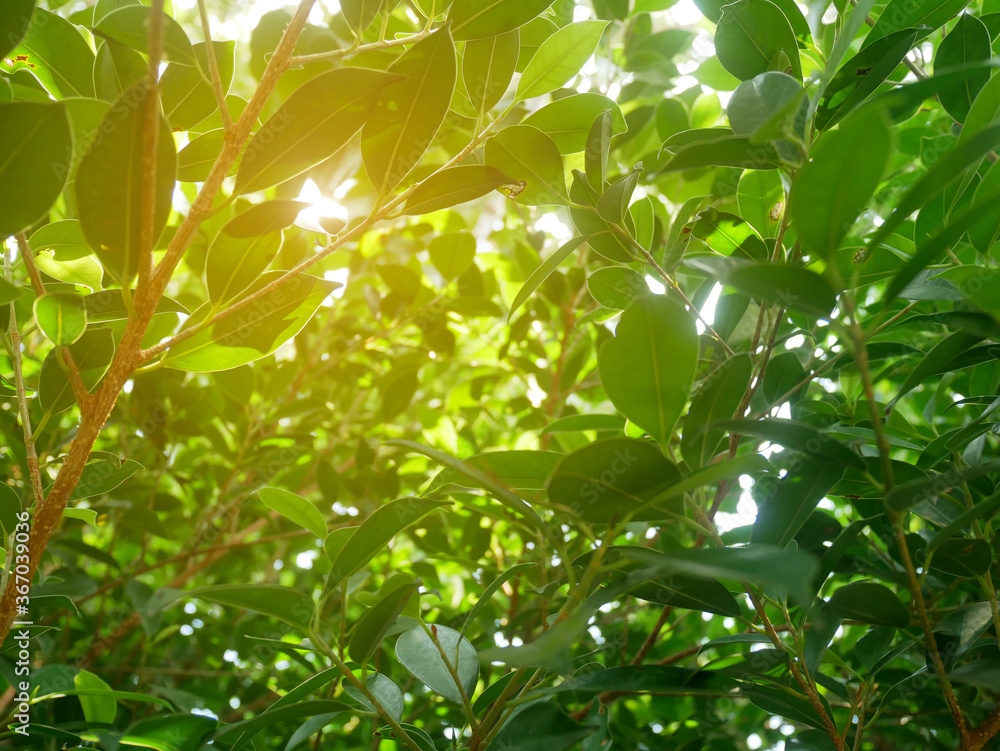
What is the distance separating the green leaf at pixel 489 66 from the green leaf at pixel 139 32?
30 cm

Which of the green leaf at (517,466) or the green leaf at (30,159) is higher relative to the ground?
the green leaf at (30,159)

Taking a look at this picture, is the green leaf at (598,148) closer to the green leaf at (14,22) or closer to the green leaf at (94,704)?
the green leaf at (14,22)

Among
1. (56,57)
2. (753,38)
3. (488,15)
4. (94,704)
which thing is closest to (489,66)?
(488,15)

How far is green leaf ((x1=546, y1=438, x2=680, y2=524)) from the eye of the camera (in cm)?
50

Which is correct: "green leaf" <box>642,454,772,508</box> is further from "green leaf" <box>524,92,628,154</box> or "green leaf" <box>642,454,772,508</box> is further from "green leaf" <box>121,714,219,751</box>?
"green leaf" <box>121,714,219,751</box>

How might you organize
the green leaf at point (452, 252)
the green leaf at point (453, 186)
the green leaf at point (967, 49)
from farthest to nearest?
the green leaf at point (452, 252)
the green leaf at point (967, 49)
the green leaf at point (453, 186)

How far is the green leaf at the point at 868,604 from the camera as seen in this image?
0.56m

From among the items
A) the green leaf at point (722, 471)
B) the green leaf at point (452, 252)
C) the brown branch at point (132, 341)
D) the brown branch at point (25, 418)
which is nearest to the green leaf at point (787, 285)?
the green leaf at point (722, 471)

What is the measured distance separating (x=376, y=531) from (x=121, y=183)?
0.39 meters

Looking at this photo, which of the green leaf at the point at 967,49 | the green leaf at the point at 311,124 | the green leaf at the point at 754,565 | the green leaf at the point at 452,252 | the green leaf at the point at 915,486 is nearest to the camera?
the green leaf at the point at 754,565

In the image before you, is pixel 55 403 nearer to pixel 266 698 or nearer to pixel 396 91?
pixel 396 91

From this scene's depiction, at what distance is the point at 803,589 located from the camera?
347 millimetres

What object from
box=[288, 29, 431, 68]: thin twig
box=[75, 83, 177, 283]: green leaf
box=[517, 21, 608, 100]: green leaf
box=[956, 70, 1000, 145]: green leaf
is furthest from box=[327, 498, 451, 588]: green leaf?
box=[956, 70, 1000, 145]: green leaf

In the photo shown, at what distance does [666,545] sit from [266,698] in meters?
0.96
